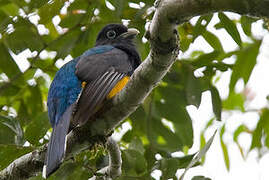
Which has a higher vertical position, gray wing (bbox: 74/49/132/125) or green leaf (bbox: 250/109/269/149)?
gray wing (bbox: 74/49/132/125)

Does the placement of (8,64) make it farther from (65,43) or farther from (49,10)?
(49,10)

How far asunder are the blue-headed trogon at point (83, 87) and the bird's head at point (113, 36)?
0.98 feet

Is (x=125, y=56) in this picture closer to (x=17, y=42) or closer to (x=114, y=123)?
(x=17, y=42)

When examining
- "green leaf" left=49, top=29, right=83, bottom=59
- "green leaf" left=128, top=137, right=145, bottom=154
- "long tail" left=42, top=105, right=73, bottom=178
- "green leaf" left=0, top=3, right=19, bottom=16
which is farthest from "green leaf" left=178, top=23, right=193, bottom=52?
"green leaf" left=0, top=3, right=19, bottom=16

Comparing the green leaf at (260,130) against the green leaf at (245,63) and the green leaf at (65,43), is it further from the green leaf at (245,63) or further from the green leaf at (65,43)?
the green leaf at (65,43)

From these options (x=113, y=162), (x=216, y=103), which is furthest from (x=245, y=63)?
(x=113, y=162)

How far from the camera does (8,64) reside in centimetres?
530

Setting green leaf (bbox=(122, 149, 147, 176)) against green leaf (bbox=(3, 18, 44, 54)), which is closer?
green leaf (bbox=(122, 149, 147, 176))

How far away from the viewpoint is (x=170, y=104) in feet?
17.7

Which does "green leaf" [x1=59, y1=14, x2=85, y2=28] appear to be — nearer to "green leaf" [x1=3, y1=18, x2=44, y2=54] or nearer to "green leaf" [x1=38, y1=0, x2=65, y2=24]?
"green leaf" [x1=3, y1=18, x2=44, y2=54]

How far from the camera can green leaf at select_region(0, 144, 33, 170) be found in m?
4.24

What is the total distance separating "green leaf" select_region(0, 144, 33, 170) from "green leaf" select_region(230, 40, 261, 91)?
2124 mm

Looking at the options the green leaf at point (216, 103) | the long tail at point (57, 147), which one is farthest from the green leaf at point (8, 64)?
the green leaf at point (216, 103)

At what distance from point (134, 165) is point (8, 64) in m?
1.80
